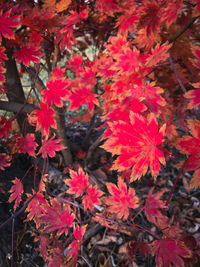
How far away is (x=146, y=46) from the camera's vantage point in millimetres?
986

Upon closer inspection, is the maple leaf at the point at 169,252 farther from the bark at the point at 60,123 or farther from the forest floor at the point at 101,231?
the bark at the point at 60,123

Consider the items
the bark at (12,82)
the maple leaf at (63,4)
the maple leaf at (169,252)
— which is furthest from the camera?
the bark at (12,82)

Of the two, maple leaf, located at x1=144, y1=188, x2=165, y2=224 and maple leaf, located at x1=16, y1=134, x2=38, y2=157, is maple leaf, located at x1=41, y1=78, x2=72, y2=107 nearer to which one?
maple leaf, located at x1=16, y1=134, x2=38, y2=157

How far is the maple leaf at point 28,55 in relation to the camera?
3.42 ft

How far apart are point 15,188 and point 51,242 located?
350mm

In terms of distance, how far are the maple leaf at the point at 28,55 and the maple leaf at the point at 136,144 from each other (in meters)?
0.64

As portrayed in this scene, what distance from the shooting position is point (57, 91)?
97 cm

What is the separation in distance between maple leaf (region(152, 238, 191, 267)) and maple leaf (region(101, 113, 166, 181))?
0.39m

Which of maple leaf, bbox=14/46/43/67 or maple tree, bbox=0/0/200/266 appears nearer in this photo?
maple tree, bbox=0/0/200/266

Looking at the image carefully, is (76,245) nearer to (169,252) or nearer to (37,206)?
(37,206)

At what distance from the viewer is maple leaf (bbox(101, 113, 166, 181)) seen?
0.70 m

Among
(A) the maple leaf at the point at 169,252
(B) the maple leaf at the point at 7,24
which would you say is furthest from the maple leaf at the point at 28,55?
(A) the maple leaf at the point at 169,252

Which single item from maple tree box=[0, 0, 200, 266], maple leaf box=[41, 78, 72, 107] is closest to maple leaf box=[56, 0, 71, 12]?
maple tree box=[0, 0, 200, 266]

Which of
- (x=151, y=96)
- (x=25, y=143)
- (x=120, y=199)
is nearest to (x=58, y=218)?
(x=120, y=199)
